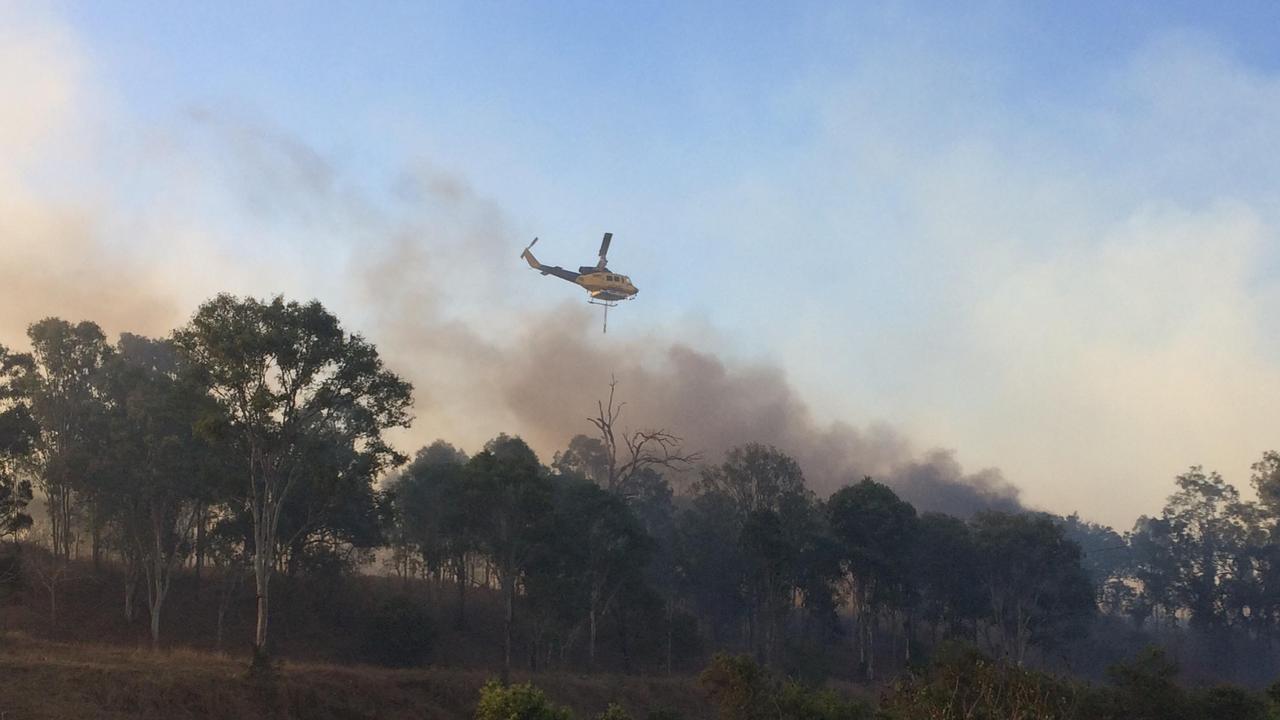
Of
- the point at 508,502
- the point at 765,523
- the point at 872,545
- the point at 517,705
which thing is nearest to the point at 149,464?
the point at 508,502

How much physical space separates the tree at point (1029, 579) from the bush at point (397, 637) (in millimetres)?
61650

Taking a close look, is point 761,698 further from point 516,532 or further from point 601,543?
point 601,543

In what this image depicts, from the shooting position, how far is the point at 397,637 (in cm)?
7544

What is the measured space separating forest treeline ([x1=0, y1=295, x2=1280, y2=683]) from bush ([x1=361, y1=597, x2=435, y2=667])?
261 mm

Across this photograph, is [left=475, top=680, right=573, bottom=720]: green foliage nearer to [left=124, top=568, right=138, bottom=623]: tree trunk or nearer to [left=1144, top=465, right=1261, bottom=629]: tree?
[left=124, top=568, right=138, bottom=623]: tree trunk

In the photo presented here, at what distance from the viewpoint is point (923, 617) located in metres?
112

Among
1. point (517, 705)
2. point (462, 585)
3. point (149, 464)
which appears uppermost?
point (149, 464)

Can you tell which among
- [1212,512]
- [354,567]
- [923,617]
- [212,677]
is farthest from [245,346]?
[1212,512]

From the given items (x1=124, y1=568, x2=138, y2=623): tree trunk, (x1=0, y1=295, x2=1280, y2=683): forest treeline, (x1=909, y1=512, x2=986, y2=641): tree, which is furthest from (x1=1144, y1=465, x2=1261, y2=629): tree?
(x1=124, y1=568, x2=138, y2=623): tree trunk

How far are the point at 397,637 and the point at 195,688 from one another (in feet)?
90.2

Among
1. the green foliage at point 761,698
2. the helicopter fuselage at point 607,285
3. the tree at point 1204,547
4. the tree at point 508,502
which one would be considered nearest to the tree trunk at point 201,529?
the tree at point 508,502

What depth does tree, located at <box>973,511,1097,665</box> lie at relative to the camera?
10656 centimetres

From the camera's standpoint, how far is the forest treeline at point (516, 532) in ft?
182

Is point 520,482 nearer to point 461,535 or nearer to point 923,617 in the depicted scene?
point 461,535
